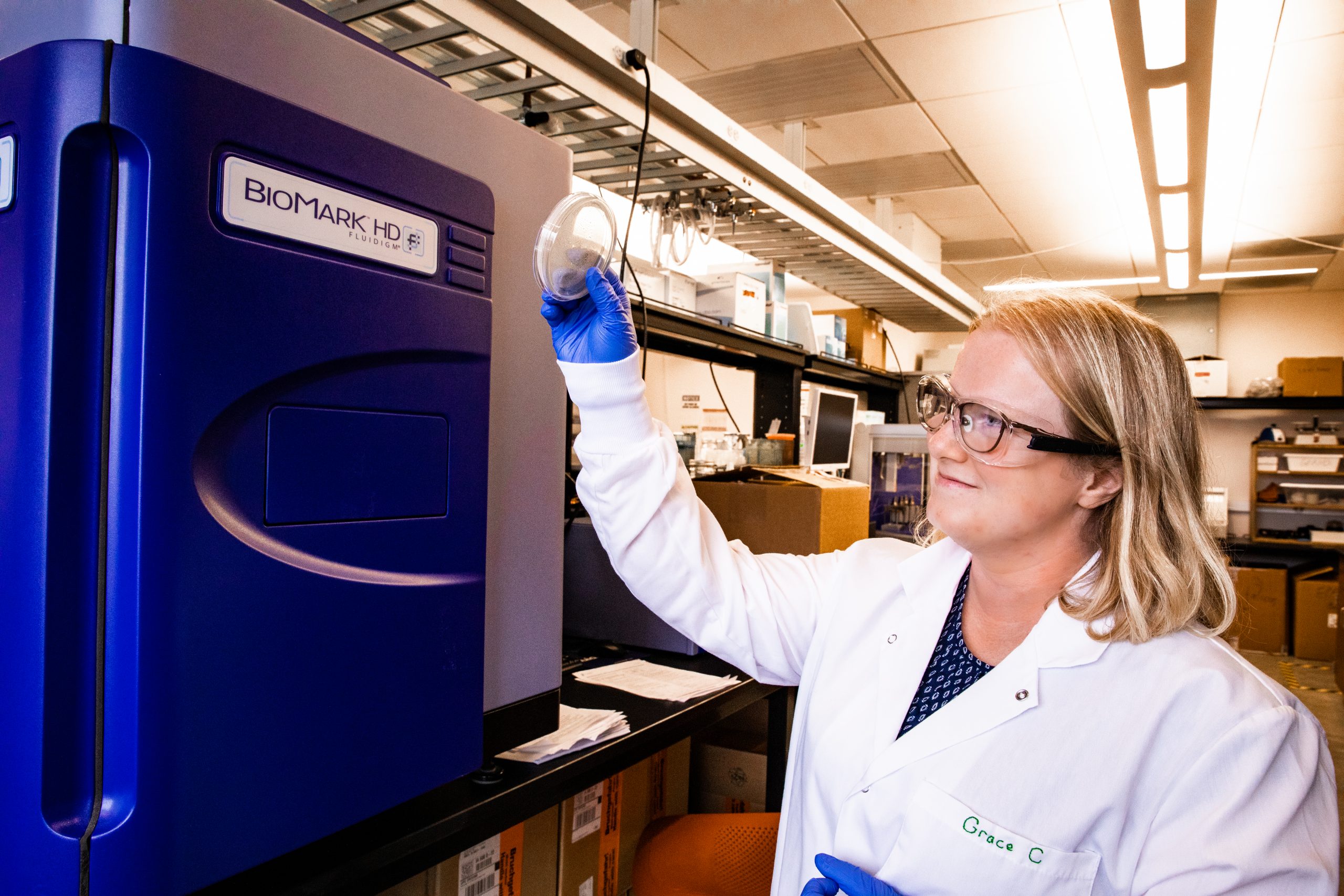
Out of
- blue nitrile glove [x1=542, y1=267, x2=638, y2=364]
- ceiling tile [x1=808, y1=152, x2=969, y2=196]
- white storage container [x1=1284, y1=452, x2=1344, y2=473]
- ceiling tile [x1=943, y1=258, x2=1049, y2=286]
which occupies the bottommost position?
white storage container [x1=1284, y1=452, x2=1344, y2=473]

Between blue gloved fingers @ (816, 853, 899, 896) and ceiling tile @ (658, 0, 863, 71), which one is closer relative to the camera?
blue gloved fingers @ (816, 853, 899, 896)

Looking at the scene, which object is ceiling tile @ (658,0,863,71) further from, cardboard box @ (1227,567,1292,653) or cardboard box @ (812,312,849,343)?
cardboard box @ (1227,567,1292,653)

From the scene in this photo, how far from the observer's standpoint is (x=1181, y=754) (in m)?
0.92

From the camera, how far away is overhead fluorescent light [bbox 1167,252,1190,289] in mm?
4582

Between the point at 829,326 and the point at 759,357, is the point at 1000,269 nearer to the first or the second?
the point at 829,326

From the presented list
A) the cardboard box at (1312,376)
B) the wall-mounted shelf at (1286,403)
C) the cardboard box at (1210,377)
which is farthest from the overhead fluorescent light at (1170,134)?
the cardboard box at (1312,376)

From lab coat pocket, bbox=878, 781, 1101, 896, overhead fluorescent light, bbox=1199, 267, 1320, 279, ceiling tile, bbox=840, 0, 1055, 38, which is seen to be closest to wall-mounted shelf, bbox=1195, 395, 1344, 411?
overhead fluorescent light, bbox=1199, 267, 1320, 279

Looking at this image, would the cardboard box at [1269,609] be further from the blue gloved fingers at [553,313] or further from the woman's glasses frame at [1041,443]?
Answer: the blue gloved fingers at [553,313]

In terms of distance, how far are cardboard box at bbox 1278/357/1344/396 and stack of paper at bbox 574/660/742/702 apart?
6765 mm

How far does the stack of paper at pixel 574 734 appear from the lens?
953 millimetres

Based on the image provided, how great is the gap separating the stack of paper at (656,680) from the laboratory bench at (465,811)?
18mm

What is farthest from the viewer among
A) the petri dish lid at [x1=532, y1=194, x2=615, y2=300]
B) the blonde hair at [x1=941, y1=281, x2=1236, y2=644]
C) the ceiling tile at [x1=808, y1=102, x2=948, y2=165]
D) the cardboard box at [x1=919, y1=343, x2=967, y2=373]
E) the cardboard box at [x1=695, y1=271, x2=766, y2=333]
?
the cardboard box at [x1=919, y1=343, x2=967, y2=373]

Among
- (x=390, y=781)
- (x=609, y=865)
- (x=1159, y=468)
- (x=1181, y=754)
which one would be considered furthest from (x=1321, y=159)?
(x=390, y=781)

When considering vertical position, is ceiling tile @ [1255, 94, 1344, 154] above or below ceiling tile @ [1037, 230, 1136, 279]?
above
